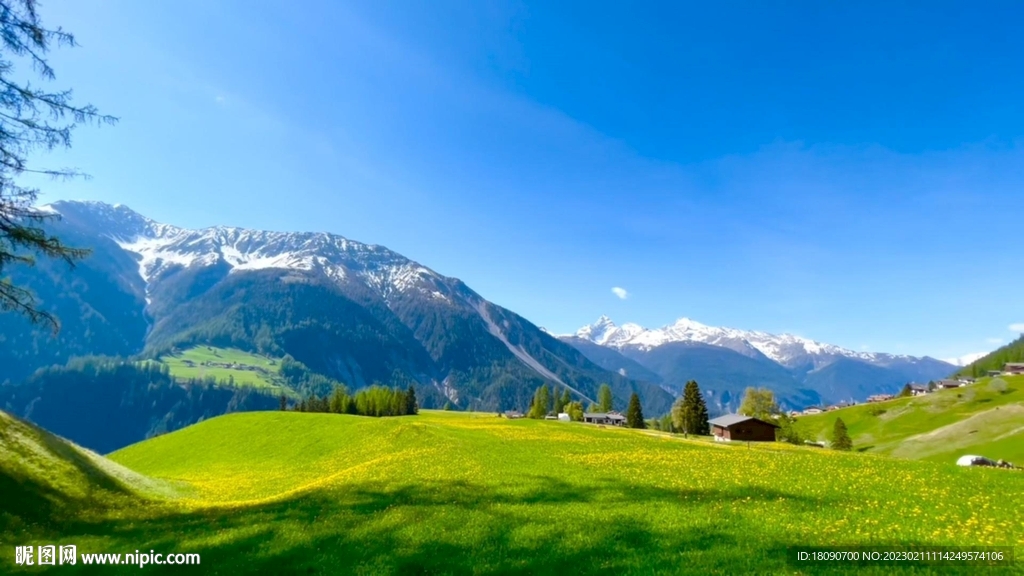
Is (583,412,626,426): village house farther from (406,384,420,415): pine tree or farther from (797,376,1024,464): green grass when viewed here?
(797,376,1024,464): green grass

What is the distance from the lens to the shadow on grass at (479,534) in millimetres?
12336

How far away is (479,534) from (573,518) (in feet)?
11.7

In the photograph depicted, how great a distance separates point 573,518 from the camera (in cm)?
1688

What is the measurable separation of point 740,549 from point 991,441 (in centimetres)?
13936

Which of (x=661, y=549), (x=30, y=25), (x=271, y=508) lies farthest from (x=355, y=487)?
(x=30, y=25)

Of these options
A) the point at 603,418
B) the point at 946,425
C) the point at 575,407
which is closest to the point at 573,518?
the point at 575,407

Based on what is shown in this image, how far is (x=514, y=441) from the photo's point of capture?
5322 cm

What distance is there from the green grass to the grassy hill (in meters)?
105

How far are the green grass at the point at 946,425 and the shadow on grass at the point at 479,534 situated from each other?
115 m

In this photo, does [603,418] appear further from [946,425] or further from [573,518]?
[573,518]

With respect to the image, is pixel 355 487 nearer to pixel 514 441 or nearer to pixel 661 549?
pixel 661 549

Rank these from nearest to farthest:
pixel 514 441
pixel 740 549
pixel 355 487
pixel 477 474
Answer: pixel 740 549, pixel 355 487, pixel 477 474, pixel 514 441

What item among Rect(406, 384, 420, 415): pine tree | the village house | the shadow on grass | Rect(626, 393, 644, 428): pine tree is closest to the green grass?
Rect(626, 393, 644, 428): pine tree

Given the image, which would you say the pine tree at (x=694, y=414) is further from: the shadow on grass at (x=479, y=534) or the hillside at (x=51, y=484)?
the hillside at (x=51, y=484)
